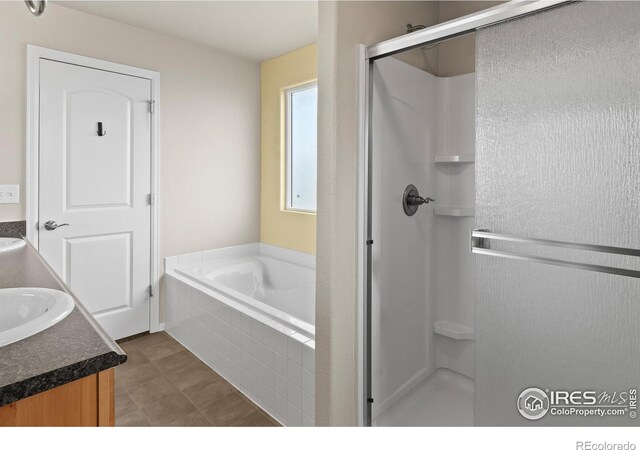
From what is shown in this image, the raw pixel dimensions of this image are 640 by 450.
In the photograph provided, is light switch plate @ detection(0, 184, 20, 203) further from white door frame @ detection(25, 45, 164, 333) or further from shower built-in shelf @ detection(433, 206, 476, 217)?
shower built-in shelf @ detection(433, 206, 476, 217)

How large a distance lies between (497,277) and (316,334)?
2.61 feet

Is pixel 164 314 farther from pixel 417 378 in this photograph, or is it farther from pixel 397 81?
pixel 397 81

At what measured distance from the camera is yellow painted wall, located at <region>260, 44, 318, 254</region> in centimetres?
339

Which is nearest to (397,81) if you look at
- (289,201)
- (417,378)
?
(417,378)

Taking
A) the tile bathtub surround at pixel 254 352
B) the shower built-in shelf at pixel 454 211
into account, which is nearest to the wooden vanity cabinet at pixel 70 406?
the tile bathtub surround at pixel 254 352

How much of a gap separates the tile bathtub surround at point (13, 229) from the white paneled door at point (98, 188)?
0.10 meters

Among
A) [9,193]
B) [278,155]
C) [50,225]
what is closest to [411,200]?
[278,155]

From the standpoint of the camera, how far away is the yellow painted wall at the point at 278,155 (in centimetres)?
339

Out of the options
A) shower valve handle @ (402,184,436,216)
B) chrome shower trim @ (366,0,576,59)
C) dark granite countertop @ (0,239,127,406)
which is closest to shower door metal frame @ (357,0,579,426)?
chrome shower trim @ (366,0,576,59)

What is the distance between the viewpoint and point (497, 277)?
57.0 inches

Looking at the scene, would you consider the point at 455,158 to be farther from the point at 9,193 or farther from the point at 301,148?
the point at 9,193

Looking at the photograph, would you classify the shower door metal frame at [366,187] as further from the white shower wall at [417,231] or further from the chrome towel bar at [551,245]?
the chrome towel bar at [551,245]

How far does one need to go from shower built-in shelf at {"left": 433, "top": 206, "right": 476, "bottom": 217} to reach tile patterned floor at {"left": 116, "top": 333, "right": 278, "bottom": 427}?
1.48 metres

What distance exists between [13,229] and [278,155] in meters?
2.04
